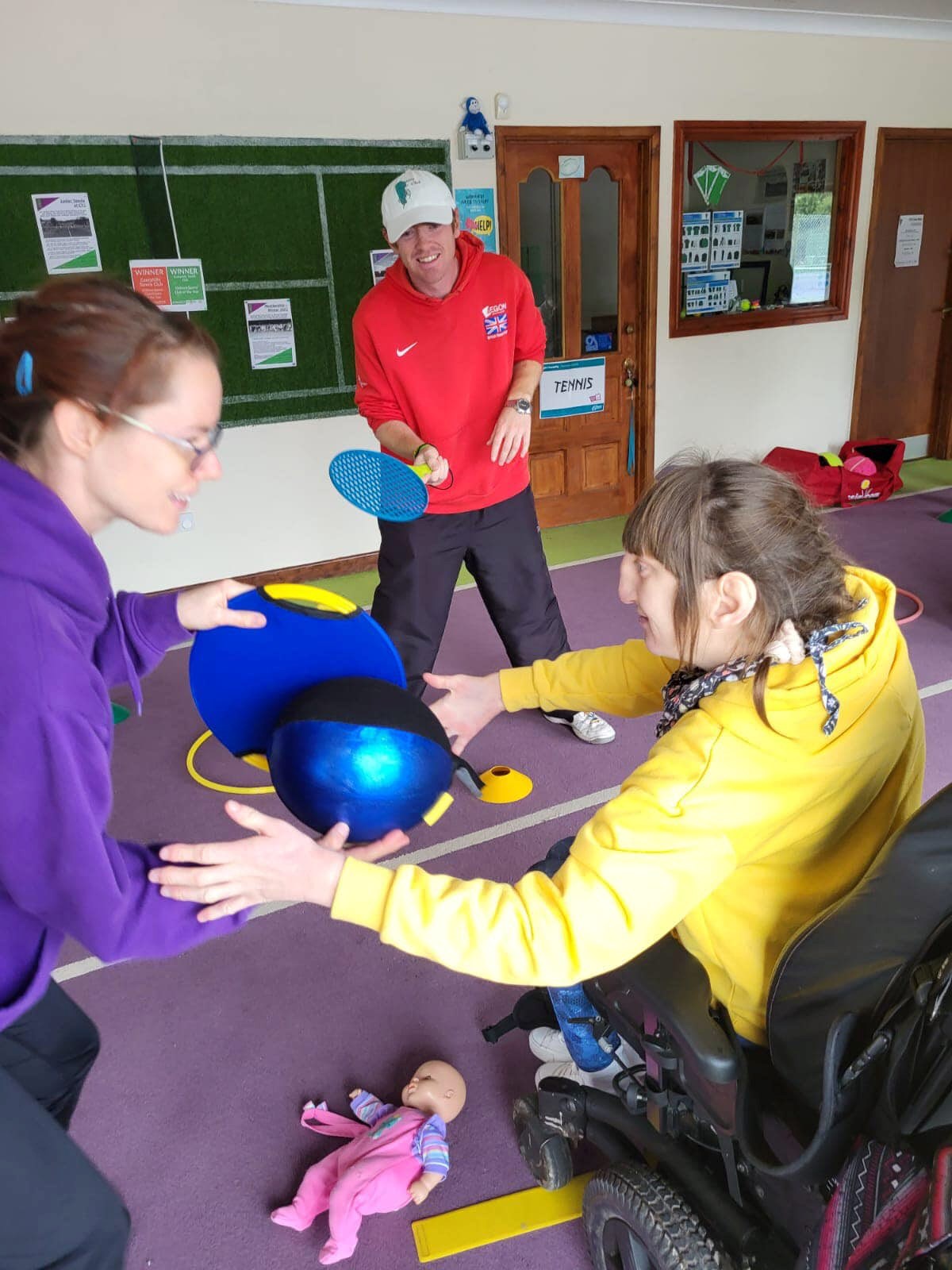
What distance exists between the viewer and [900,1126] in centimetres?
79

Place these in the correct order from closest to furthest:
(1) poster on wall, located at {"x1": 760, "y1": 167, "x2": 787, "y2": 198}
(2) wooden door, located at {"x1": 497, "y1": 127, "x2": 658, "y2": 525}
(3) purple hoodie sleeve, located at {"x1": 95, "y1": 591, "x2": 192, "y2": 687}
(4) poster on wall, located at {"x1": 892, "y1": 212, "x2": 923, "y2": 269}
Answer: (3) purple hoodie sleeve, located at {"x1": 95, "y1": 591, "x2": 192, "y2": 687}, (2) wooden door, located at {"x1": 497, "y1": 127, "x2": 658, "y2": 525}, (1) poster on wall, located at {"x1": 760, "y1": 167, "x2": 787, "y2": 198}, (4) poster on wall, located at {"x1": 892, "y1": 212, "x2": 923, "y2": 269}

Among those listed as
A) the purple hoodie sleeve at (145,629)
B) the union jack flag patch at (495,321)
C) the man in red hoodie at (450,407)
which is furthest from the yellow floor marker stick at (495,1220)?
the union jack flag patch at (495,321)

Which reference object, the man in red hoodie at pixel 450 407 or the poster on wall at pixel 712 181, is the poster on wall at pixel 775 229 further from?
the man in red hoodie at pixel 450 407

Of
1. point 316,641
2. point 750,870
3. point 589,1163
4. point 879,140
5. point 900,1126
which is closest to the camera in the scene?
point 900,1126

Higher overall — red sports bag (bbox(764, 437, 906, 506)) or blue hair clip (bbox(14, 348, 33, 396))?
blue hair clip (bbox(14, 348, 33, 396))

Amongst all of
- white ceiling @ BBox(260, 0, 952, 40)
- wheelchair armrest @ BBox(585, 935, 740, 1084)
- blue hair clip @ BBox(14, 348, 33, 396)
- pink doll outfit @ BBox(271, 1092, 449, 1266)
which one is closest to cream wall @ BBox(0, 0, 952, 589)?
white ceiling @ BBox(260, 0, 952, 40)

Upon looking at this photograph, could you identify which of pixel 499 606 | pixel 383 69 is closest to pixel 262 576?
pixel 499 606

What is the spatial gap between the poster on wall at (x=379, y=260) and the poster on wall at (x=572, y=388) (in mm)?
1136

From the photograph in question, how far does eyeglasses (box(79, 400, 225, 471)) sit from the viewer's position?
0.99 meters

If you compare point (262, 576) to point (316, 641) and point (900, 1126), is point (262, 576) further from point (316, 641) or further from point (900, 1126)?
point (900, 1126)

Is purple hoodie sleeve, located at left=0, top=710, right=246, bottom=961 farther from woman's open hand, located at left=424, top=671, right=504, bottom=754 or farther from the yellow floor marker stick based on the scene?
the yellow floor marker stick

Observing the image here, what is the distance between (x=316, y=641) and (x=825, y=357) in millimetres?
6170

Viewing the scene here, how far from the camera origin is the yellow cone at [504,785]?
2773 millimetres

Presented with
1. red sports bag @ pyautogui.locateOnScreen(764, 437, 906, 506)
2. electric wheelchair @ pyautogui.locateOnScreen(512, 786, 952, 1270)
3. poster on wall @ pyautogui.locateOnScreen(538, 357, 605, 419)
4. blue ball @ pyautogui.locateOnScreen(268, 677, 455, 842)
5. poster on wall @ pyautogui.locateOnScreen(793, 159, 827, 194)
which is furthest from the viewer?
poster on wall @ pyautogui.locateOnScreen(793, 159, 827, 194)
